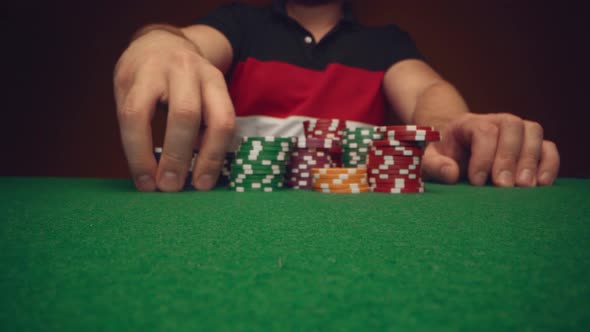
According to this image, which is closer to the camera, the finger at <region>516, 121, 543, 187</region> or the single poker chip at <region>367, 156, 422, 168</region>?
the single poker chip at <region>367, 156, 422, 168</region>

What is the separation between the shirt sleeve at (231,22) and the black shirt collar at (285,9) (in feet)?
0.82

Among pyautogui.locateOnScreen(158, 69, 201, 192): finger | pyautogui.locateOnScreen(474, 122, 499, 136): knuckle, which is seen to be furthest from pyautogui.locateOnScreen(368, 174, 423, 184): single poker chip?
pyautogui.locateOnScreen(158, 69, 201, 192): finger

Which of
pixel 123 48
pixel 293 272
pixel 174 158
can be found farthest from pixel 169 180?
pixel 123 48

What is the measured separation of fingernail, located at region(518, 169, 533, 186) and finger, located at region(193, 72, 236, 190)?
1518 mm

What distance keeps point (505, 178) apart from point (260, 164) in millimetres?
1280

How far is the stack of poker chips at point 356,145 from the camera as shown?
7.46 feet

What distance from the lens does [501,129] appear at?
78.5 inches

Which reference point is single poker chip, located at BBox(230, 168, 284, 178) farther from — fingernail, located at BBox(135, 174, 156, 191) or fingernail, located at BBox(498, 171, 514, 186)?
fingernail, located at BBox(498, 171, 514, 186)

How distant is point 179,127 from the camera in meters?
1.61

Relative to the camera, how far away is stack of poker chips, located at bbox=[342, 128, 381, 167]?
7.46ft

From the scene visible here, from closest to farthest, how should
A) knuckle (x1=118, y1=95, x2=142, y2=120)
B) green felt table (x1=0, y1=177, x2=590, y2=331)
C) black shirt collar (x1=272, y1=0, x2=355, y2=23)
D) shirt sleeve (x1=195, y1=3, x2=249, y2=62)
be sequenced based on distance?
green felt table (x1=0, y1=177, x2=590, y2=331), knuckle (x1=118, y1=95, x2=142, y2=120), shirt sleeve (x1=195, y1=3, x2=249, y2=62), black shirt collar (x1=272, y1=0, x2=355, y2=23)

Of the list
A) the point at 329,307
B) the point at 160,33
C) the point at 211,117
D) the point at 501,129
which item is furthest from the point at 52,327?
the point at 501,129

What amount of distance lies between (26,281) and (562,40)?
4.70 m

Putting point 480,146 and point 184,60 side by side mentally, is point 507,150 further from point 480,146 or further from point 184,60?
point 184,60
